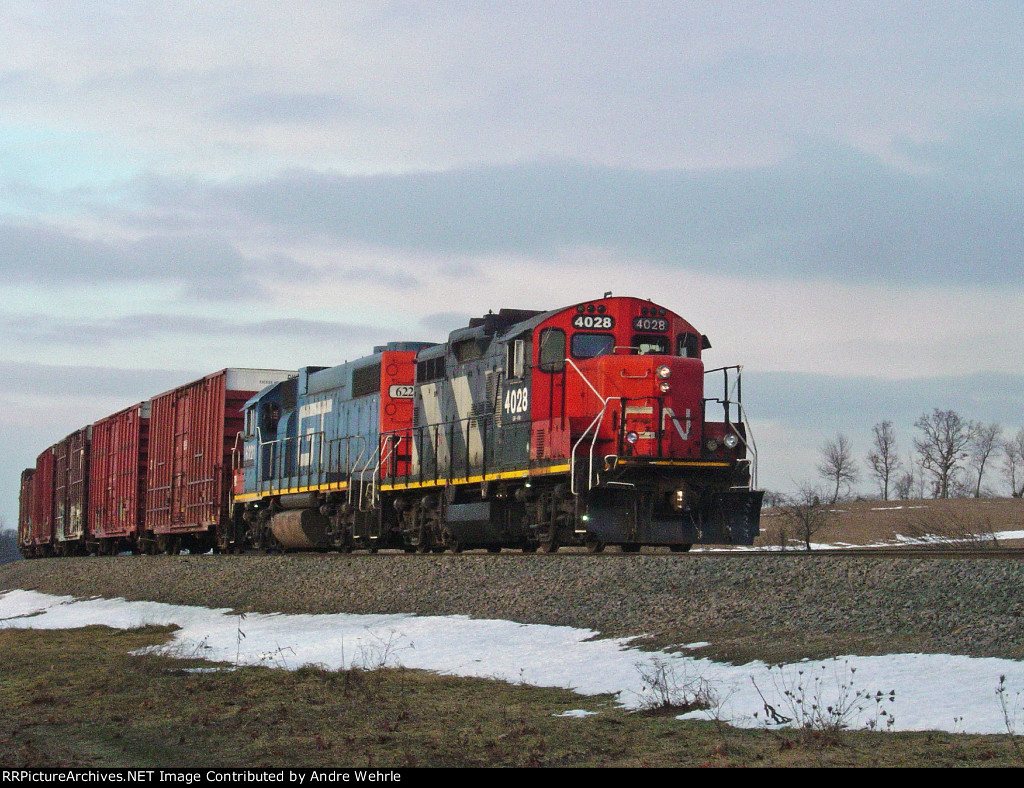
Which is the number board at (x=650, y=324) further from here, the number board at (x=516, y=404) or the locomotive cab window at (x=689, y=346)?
the number board at (x=516, y=404)

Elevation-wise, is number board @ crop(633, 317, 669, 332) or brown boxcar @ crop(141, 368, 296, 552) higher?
number board @ crop(633, 317, 669, 332)

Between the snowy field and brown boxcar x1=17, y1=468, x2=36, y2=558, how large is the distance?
37.7m

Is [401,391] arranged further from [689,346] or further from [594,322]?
[689,346]

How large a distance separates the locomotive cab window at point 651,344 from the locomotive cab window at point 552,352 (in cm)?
117

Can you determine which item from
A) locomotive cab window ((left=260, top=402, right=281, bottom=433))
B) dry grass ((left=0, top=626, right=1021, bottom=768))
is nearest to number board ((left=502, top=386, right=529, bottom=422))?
dry grass ((left=0, top=626, right=1021, bottom=768))

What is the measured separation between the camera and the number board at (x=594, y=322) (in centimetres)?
1794

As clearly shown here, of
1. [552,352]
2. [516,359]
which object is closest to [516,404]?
[516,359]

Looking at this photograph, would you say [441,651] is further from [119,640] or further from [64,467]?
[64,467]

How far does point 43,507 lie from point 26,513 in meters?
5.42

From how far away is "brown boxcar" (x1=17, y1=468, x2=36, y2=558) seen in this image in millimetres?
50669

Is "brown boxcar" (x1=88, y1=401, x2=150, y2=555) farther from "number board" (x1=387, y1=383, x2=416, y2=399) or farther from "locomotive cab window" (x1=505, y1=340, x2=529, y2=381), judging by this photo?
"locomotive cab window" (x1=505, y1=340, x2=529, y2=381)

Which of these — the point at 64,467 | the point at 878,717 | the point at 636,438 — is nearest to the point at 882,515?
the point at 64,467

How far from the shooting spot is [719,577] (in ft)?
40.8

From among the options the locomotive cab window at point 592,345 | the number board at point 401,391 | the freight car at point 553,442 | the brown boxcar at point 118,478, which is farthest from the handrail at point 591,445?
the brown boxcar at point 118,478
